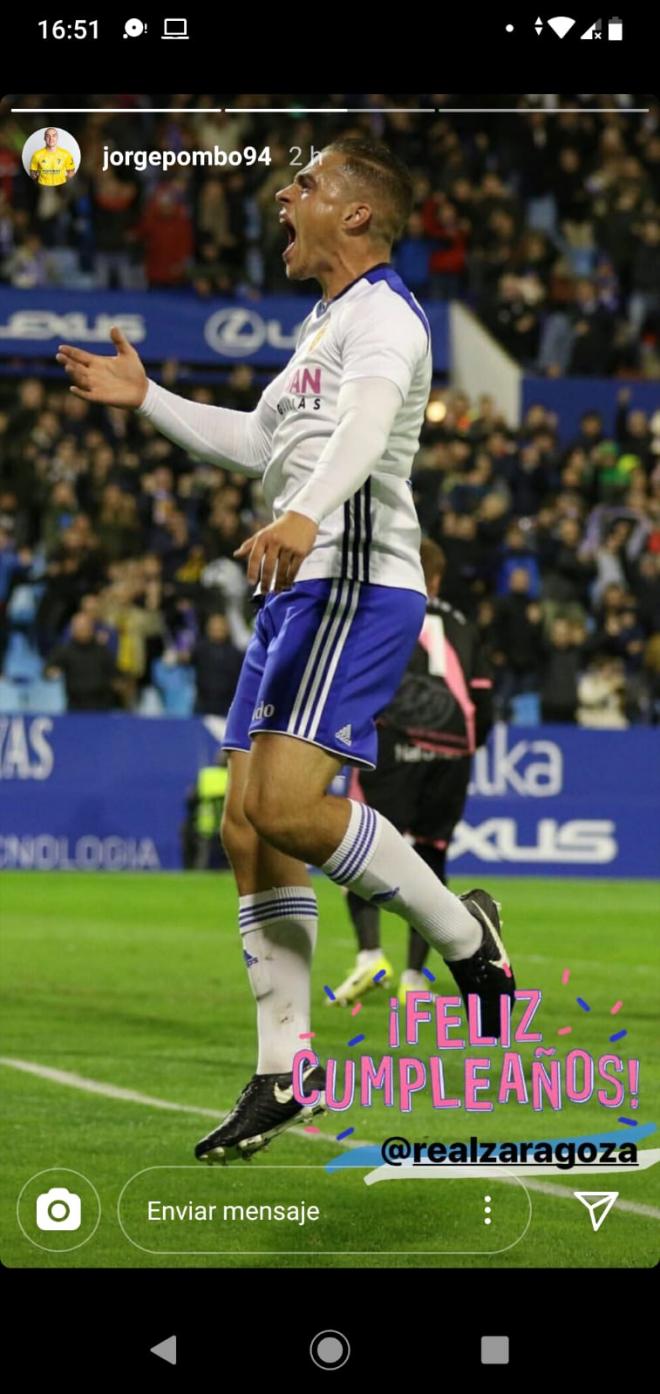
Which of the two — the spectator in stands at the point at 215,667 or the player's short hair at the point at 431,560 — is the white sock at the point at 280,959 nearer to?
the player's short hair at the point at 431,560

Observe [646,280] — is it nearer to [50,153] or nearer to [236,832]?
[236,832]

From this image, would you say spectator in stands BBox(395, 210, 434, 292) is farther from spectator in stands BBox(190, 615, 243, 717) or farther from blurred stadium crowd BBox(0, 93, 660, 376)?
spectator in stands BBox(190, 615, 243, 717)

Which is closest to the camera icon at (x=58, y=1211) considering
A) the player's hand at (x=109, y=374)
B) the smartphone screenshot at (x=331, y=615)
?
the smartphone screenshot at (x=331, y=615)

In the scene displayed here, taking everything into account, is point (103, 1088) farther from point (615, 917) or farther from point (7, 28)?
point (615, 917)

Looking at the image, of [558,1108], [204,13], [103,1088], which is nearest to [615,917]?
[103,1088]

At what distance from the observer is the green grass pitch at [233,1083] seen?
14.0ft

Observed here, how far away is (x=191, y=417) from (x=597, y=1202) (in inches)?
93.0

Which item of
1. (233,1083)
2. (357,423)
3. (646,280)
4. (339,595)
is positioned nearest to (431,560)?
(646,280)

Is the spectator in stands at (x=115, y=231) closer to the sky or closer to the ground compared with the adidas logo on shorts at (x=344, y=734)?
closer to the sky

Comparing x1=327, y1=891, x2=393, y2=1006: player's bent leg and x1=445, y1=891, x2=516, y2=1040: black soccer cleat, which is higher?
x1=445, y1=891, x2=516, y2=1040: black soccer cleat

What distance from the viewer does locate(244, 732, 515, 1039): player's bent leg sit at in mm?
5117

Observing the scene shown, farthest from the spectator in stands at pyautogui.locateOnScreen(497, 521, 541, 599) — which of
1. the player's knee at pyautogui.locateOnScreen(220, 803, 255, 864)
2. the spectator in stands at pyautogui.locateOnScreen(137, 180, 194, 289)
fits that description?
the player's knee at pyautogui.locateOnScreen(220, 803, 255, 864)

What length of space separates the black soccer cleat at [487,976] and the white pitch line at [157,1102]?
1.43ft

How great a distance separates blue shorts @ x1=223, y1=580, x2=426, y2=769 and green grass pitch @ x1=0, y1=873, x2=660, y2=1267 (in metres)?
0.96
